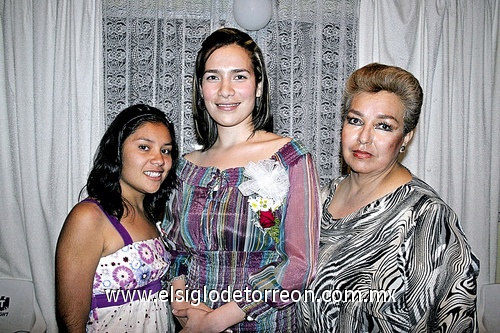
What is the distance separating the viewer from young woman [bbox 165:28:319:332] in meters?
1.59

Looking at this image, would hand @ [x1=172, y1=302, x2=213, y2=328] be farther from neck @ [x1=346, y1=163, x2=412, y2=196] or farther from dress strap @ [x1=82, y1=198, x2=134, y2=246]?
neck @ [x1=346, y1=163, x2=412, y2=196]

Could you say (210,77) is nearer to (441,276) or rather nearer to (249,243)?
(249,243)

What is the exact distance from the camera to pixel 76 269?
1576mm

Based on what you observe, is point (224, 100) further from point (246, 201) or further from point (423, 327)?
point (423, 327)

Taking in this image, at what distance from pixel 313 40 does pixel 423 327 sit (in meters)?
2.19

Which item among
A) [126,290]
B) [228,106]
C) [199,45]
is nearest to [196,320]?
[126,290]

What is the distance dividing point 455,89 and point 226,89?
2.21m

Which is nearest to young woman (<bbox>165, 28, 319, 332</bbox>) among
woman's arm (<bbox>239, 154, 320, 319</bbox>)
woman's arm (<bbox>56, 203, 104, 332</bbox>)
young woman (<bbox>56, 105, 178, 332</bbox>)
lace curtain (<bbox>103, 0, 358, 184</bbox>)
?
woman's arm (<bbox>239, 154, 320, 319</bbox>)

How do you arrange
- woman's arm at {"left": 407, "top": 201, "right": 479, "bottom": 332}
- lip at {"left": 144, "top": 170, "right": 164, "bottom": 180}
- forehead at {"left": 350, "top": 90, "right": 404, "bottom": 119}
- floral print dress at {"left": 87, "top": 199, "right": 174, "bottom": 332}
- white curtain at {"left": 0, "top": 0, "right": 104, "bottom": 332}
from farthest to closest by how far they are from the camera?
1. white curtain at {"left": 0, "top": 0, "right": 104, "bottom": 332}
2. lip at {"left": 144, "top": 170, "right": 164, "bottom": 180}
3. floral print dress at {"left": 87, "top": 199, "right": 174, "bottom": 332}
4. forehead at {"left": 350, "top": 90, "right": 404, "bottom": 119}
5. woman's arm at {"left": 407, "top": 201, "right": 479, "bottom": 332}

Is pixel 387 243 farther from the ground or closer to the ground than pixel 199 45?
closer to the ground

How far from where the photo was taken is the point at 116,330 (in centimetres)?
167

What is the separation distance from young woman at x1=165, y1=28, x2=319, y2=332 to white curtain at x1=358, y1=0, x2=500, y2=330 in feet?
5.55

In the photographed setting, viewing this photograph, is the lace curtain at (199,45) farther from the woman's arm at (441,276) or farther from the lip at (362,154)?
the woman's arm at (441,276)

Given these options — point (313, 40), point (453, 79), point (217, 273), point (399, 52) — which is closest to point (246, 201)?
point (217, 273)
